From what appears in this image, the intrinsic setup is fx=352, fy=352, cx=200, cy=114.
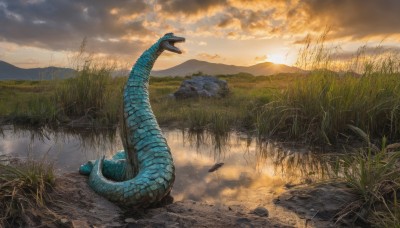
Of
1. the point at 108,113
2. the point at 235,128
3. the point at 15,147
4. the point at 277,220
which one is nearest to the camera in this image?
the point at 277,220

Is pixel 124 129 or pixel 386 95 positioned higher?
pixel 386 95

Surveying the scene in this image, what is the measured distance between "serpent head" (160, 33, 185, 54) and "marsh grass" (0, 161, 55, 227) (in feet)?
5.41

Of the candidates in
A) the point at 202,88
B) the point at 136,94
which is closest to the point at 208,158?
the point at 136,94

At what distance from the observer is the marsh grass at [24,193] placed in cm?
250

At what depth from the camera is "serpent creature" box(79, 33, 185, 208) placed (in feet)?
9.62

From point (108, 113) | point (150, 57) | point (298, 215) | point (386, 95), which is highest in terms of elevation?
point (150, 57)

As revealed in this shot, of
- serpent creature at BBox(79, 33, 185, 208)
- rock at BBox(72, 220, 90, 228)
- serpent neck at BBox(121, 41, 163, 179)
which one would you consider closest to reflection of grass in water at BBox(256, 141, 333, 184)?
serpent creature at BBox(79, 33, 185, 208)

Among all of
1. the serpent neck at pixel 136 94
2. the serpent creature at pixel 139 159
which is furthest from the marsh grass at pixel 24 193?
the serpent neck at pixel 136 94

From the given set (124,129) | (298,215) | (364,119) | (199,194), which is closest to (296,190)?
(298,215)

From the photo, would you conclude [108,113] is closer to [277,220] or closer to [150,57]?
[150,57]

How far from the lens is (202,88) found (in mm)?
12898

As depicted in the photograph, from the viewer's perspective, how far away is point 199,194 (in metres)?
3.44

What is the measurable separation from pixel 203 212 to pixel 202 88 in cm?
1015

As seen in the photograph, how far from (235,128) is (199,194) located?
12.4 feet
